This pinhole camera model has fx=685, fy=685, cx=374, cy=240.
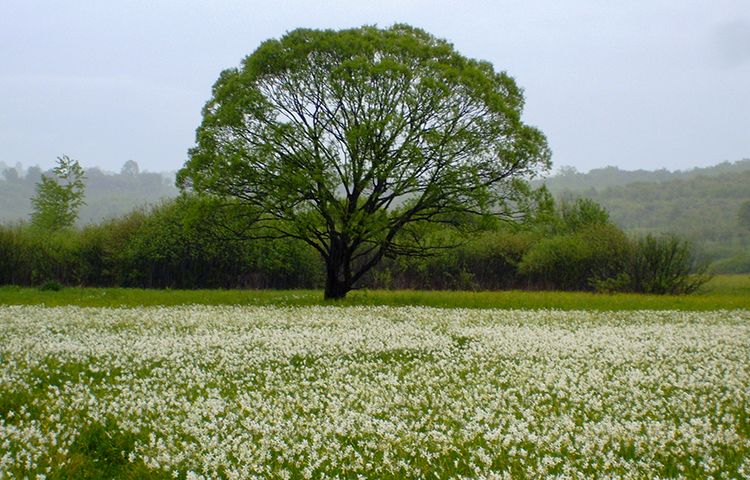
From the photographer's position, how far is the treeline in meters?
42.5

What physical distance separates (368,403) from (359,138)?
66.2ft

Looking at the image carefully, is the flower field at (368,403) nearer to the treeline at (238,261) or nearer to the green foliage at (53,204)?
the treeline at (238,261)

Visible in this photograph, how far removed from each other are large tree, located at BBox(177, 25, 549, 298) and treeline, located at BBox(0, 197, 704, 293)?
37.5 feet

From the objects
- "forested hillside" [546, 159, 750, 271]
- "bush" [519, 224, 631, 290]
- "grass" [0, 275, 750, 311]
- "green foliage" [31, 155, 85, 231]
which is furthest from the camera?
"forested hillside" [546, 159, 750, 271]

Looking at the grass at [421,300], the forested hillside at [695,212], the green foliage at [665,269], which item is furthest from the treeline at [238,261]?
the forested hillside at [695,212]

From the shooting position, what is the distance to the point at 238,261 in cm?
4347

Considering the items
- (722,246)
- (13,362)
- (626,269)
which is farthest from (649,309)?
(722,246)

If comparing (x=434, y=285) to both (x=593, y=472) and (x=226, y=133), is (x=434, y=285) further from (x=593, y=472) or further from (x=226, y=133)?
(x=593, y=472)

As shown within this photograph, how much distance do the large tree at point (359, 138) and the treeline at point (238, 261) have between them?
11427 mm

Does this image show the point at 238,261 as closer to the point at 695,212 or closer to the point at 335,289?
the point at 335,289

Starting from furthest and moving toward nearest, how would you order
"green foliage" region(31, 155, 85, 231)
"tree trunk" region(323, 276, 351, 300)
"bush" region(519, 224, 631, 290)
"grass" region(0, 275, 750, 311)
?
1. "green foliage" region(31, 155, 85, 231)
2. "bush" region(519, 224, 631, 290)
3. "tree trunk" region(323, 276, 351, 300)
4. "grass" region(0, 275, 750, 311)

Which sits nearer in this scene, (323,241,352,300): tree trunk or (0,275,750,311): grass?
(0,275,750,311): grass

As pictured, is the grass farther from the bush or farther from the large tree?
the bush

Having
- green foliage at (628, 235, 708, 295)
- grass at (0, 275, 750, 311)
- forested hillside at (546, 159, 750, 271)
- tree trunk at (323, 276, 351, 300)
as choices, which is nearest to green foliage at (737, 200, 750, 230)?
forested hillside at (546, 159, 750, 271)
